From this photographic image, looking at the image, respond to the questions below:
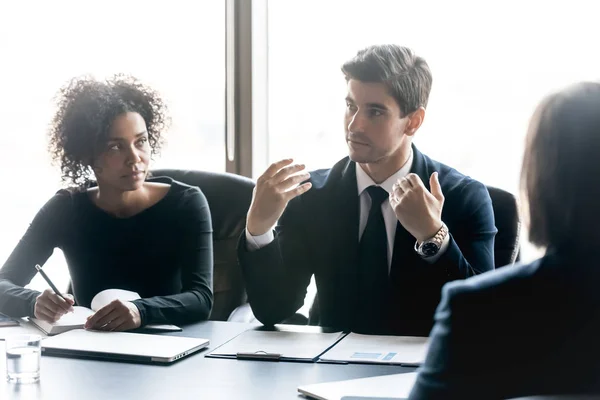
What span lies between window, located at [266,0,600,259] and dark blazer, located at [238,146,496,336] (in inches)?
26.6

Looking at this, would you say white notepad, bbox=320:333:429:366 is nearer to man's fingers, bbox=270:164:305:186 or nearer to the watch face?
the watch face

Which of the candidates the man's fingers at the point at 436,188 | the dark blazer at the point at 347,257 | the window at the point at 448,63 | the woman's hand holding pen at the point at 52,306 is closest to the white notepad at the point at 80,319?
the woman's hand holding pen at the point at 52,306

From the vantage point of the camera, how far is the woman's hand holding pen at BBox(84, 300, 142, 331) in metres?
1.72

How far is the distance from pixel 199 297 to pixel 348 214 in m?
0.45

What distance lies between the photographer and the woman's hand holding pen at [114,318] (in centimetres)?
172

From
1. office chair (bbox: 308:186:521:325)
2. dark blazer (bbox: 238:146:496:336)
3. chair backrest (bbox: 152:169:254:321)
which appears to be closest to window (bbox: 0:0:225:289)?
chair backrest (bbox: 152:169:254:321)

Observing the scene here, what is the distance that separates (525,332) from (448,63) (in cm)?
207

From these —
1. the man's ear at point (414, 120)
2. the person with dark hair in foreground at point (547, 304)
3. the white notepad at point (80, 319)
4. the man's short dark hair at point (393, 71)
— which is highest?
the man's short dark hair at point (393, 71)

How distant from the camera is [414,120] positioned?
2033mm

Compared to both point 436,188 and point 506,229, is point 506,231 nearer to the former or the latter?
point 506,229

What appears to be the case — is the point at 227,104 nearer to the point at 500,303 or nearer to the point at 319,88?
the point at 319,88

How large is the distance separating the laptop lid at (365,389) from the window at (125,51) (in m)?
1.83

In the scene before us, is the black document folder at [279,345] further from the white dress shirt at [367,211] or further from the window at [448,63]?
the window at [448,63]

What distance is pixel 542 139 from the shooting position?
2.94 ft
